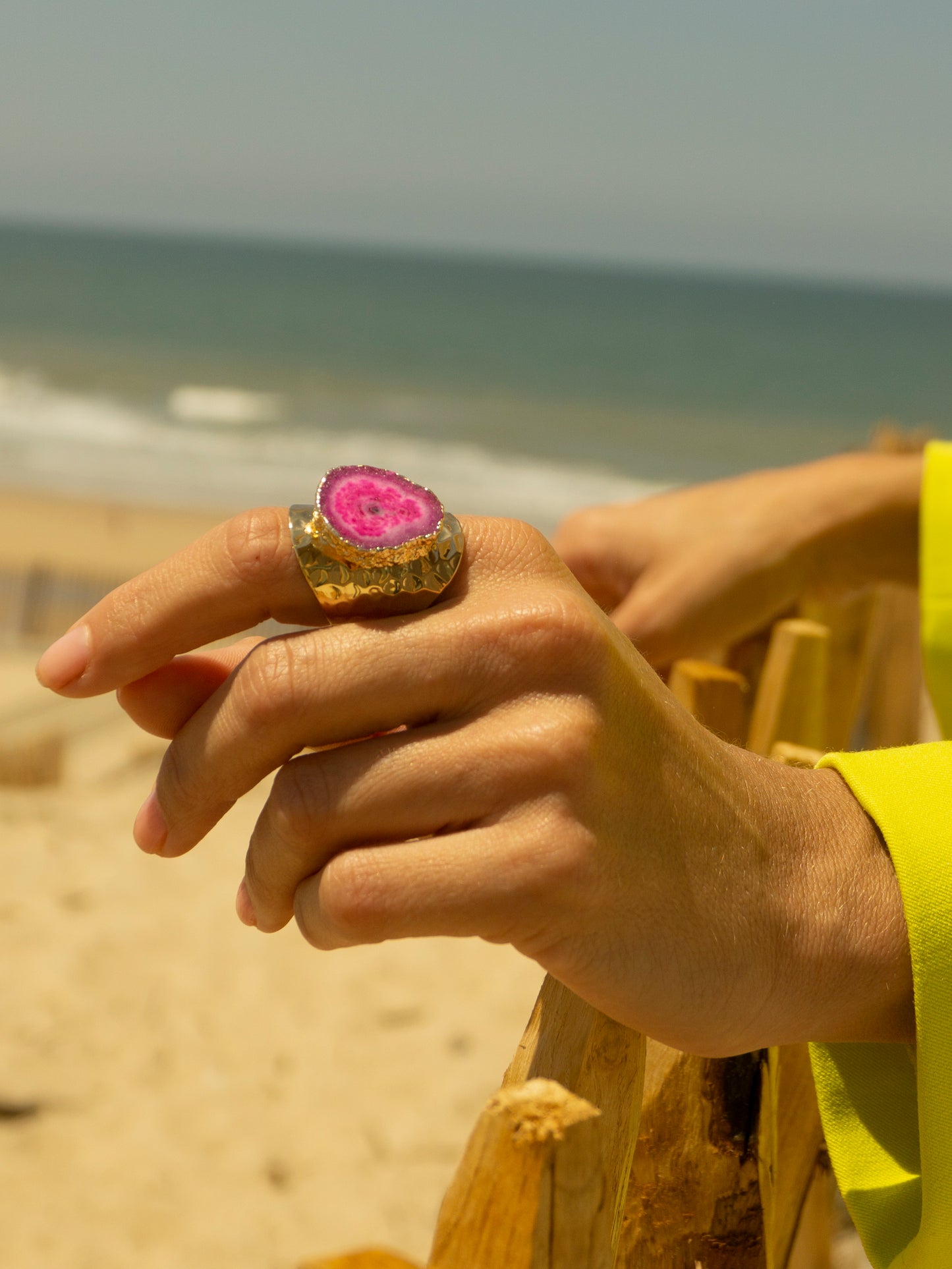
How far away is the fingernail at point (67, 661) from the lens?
27.6 inches

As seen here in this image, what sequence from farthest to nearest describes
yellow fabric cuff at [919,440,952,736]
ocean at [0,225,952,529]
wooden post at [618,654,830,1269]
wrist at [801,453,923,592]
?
1. ocean at [0,225,952,529]
2. wrist at [801,453,923,592]
3. yellow fabric cuff at [919,440,952,736]
4. wooden post at [618,654,830,1269]

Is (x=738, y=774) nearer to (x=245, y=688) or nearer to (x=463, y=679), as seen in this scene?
(x=463, y=679)

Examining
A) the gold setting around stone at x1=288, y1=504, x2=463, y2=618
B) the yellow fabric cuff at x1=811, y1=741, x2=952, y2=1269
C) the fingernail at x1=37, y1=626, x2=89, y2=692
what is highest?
the gold setting around stone at x1=288, y1=504, x2=463, y2=618

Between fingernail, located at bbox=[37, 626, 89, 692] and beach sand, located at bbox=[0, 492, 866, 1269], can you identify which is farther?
beach sand, located at bbox=[0, 492, 866, 1269]

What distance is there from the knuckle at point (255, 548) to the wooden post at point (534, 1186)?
13.0 inches

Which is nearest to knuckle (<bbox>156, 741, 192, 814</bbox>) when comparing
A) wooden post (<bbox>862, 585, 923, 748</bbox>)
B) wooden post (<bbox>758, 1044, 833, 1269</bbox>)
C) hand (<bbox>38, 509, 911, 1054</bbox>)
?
hand (<bbox>38, 509, 911, 1054</bbox>)

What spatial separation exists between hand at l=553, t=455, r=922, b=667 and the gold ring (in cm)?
71

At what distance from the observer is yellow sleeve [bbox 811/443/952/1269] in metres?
0.71

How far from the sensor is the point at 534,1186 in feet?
1.81

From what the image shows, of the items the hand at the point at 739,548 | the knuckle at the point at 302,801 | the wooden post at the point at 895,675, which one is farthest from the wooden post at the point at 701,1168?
the wooden post at the point at 895,675

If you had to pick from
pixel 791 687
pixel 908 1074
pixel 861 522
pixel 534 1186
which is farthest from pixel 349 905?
pixel 861 522

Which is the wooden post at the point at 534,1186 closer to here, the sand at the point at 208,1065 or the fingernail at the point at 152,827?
the fingernail at the point at 152,827

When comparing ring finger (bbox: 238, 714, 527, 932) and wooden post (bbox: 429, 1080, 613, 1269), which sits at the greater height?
ring finger (bbox: 238, 714, 527, 932)

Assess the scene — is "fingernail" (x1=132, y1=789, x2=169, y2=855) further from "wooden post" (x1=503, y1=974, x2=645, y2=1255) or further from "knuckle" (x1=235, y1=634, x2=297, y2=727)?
"wooden post" (x1=503, y1=974, x2=645, y2=1255)
